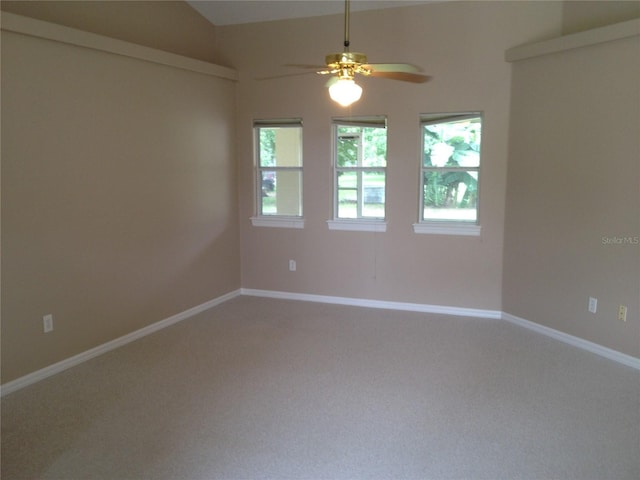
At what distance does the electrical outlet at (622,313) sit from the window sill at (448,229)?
142cm

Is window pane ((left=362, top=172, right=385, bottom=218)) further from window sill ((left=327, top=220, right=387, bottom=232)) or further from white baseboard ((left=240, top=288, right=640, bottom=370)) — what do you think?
Answer: white baseboard ((left=240, top=288, right=640, bottom=370))

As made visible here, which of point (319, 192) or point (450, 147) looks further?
point (319, 192)

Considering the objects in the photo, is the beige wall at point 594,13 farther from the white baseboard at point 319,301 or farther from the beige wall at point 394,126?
the white baseboard at point 319,301

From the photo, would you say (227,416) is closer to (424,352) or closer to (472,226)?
(424,352)

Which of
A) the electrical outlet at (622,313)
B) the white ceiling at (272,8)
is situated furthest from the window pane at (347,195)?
the electrical outlet at (622,313)

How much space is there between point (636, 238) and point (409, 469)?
100 inches

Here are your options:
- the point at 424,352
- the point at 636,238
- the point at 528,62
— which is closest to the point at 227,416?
the point at 424,352

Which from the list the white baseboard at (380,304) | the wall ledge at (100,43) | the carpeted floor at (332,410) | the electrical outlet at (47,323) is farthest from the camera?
the white baseboard at (380,304)

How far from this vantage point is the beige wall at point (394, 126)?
184 inches

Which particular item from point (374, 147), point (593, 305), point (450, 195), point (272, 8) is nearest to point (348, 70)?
point (374, 147)

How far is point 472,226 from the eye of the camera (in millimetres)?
4898

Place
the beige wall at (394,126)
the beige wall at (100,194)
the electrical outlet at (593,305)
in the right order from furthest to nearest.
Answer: the beige wall at (394,126) < the electrical outlet at (593,305) < the beige wall at (100,194)

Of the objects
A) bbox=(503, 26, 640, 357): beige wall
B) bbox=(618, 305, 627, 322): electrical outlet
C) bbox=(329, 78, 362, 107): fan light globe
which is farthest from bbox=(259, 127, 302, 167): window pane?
bbox=(618, 305, 627, 322): electrical outlet

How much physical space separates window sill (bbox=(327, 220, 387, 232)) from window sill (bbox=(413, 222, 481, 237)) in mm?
362
